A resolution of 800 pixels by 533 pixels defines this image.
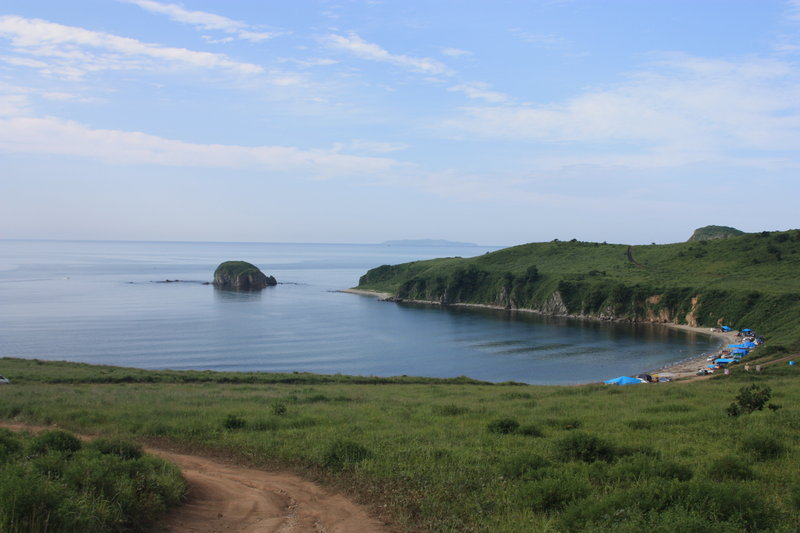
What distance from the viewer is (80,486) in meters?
9.02

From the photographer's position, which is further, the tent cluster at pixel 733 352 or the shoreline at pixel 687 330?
the shoreline at pixel 687 330

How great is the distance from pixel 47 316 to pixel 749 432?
120719 mm

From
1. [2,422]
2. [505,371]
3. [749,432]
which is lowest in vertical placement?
[505,371]

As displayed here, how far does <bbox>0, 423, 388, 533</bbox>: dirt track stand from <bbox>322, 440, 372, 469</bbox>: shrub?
77 centimetres

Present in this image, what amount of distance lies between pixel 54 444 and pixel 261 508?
4.99 metres

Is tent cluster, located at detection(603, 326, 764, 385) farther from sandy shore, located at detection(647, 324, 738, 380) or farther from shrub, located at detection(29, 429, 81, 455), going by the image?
shrub, located at detection(29, 429, 81, 455)

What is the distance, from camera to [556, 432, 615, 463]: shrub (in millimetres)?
11938

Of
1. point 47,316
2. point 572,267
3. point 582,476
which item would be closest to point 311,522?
point 582,476

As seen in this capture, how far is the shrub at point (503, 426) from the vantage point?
15.2 metres

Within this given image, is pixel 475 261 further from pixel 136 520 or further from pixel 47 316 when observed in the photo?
pixel 136 520

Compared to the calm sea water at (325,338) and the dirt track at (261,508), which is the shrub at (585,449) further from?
the calm sea water at (325,338)

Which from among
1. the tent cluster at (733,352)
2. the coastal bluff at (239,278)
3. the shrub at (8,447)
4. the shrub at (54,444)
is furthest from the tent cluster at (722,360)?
the coastal bluff at (239,278)

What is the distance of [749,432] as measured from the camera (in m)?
13.8

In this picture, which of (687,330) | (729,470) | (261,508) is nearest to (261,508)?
(261,508)
